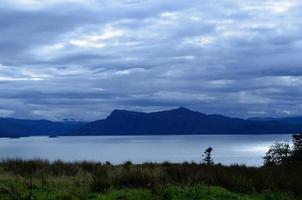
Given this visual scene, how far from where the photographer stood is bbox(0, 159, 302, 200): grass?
14.8 metres

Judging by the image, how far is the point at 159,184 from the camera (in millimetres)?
15891

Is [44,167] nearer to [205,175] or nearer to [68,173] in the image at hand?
[68,173]

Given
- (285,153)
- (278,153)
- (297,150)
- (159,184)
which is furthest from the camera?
(278,153)

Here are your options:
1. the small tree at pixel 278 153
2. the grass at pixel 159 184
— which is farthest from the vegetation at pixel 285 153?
the grass at pixel 159 184

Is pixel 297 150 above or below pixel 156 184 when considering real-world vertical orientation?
above

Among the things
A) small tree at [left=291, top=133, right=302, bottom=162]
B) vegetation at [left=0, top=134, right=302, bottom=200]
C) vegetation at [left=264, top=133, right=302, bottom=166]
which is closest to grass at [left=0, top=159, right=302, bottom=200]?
vegetation at [left=0, top=134, right=302, bottom=200]

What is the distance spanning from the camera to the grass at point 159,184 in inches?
582

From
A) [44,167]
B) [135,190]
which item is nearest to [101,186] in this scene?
[135,190]

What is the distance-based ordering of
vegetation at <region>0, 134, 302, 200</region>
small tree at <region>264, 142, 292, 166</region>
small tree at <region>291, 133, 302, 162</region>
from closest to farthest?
1. vegetation at <region>0, 134, 302, 200</region>
2. small tree at <region>291, 133, 302, 162</region>
3. small tree at <region>264, 142, 292, 166</region>

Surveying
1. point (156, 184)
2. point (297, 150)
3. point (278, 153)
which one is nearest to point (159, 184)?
point (156, 184)

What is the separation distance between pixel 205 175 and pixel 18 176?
7087 millimetres

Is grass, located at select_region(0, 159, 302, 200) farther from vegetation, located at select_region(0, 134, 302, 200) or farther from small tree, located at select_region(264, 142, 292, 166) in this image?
small tree, located at select_region(264, 142, 292, 166)

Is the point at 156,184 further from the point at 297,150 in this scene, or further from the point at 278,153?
the point at 278,153

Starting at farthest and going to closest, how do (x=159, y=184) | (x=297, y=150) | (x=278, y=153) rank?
(x=278, y=153)
(x=297, y=150)
(x=159, y=184)
